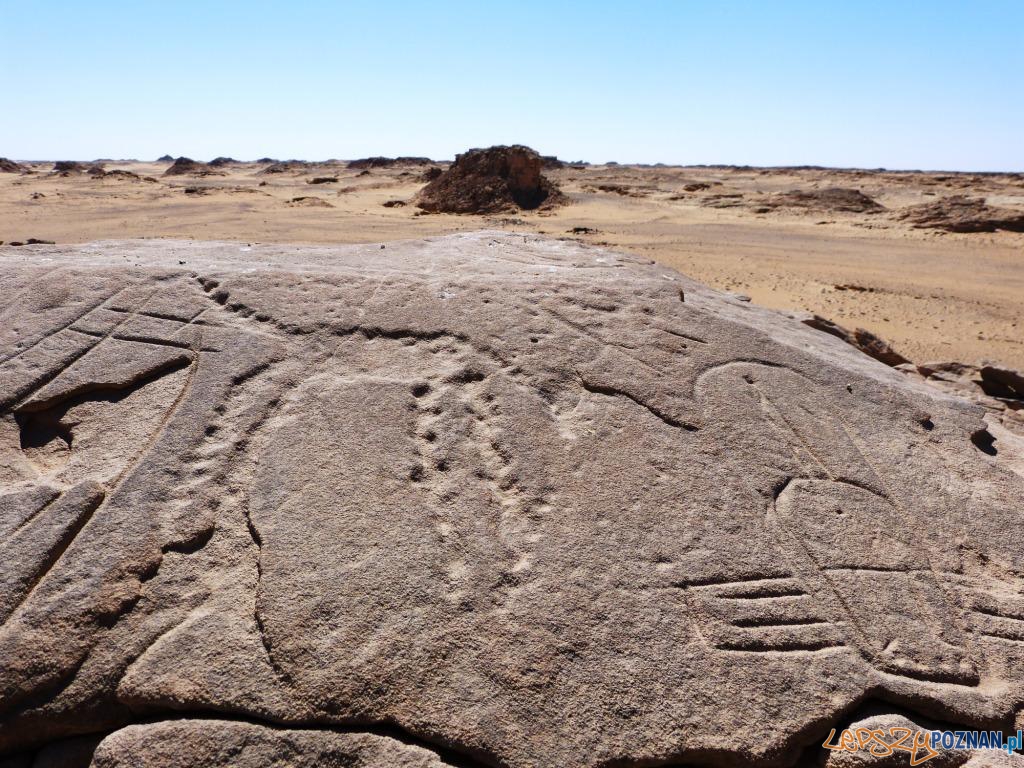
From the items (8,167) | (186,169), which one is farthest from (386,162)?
(8,167)

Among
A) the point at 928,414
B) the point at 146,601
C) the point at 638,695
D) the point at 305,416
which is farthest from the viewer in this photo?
the point at 928,414

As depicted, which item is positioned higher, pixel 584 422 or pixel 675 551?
pixel 584 422

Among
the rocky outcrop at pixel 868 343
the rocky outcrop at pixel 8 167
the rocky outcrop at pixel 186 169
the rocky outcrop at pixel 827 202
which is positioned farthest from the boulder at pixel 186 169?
the rocky outcrop at pixel 868 343

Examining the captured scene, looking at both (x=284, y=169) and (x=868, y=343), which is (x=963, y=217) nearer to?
(x=868, y=343)

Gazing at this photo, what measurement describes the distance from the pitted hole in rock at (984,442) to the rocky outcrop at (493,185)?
12533 millimetres

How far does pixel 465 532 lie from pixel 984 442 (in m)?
2.65

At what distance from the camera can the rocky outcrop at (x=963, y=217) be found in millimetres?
13578

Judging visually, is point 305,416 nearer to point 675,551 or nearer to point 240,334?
point 240,334

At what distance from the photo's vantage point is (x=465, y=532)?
93.1 inches

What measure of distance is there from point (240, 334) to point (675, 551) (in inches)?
80.2

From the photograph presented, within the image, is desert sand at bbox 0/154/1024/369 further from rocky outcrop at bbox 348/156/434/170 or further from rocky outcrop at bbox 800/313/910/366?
rocky outcrop at bbox 348/156/434/170

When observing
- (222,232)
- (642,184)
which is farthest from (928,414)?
(642,184)

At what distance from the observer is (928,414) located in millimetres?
3357

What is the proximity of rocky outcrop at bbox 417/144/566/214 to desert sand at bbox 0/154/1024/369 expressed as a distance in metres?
0.55
